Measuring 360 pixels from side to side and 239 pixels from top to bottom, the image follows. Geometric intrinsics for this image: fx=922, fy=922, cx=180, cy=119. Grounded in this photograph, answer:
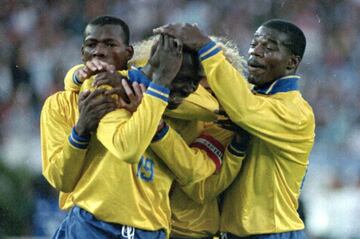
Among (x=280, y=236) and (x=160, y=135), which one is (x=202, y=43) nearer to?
(x=160, y=135)

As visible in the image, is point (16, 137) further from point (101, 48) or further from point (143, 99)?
point (143, 99)

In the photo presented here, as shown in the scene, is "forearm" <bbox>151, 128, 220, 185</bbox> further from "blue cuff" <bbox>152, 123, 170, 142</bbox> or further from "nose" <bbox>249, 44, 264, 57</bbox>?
"nose" <bbox>249, 44, 264, 57</bbox>

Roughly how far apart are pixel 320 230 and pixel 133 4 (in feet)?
7.80

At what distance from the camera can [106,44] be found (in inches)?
138

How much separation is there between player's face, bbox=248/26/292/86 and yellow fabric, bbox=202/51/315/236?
0.35 feet

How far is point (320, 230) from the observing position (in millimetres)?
6160

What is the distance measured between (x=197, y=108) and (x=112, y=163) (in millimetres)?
384

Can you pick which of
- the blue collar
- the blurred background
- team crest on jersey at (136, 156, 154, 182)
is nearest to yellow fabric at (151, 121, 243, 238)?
team crest on jersey at (136, 156, 154, 182)

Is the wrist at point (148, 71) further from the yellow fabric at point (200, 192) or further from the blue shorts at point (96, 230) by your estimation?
the blue shorts at point (96, 230)

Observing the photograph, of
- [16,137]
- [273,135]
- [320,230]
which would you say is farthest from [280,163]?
[16,137]

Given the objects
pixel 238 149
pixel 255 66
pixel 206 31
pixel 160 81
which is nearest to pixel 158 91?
pixel 160 81

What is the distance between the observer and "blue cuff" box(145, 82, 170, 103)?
3.01m

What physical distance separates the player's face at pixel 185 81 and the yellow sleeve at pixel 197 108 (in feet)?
0.23

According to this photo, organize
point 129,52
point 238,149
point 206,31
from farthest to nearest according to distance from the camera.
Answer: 1. point 206,31
2. point 129,52
3. point 238,149
